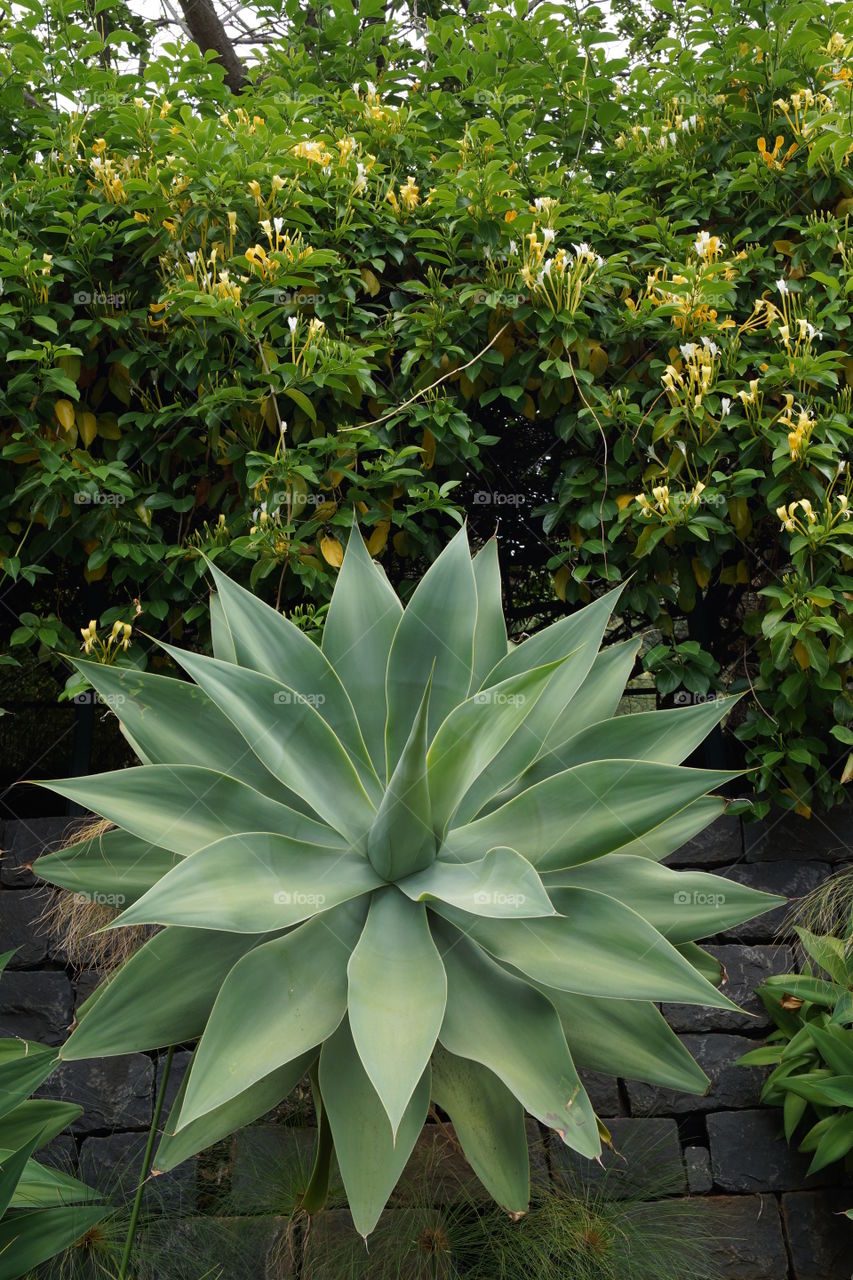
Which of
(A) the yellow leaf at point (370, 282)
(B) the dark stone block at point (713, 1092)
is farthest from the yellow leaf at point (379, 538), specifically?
(B) the dark stone block at point (713, 1092)

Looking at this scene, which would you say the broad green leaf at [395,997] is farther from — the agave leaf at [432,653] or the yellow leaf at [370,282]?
the yellow leaf at [370,282]

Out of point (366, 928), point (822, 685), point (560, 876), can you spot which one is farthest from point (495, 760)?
point (822, 685)

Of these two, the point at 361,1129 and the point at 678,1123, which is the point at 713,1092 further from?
the point at 361,1129

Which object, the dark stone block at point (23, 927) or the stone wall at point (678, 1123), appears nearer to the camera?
the stone wall at point (678, 1123)

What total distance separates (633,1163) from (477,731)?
50.3 inches

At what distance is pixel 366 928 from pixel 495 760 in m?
0.38

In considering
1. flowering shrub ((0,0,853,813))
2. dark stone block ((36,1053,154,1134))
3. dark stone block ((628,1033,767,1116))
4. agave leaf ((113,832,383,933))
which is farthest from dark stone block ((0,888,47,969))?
dark stone block ((628,1033,767,1116))

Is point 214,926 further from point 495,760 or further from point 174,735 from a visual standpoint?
point 495,760

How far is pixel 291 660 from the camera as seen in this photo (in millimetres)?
1766

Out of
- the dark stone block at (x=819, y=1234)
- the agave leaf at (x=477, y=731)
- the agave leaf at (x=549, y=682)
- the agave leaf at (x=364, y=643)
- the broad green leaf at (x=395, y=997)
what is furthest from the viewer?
the dark stone block at (x=819, y=1234)

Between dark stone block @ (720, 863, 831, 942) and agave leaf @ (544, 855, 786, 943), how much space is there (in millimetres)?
1003

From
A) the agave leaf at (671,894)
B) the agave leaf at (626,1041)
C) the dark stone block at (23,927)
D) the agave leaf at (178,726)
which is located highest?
the agave leaf at (178,726)

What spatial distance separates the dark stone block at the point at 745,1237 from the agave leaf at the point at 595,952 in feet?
3.57

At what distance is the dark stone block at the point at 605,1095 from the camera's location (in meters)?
2.35
